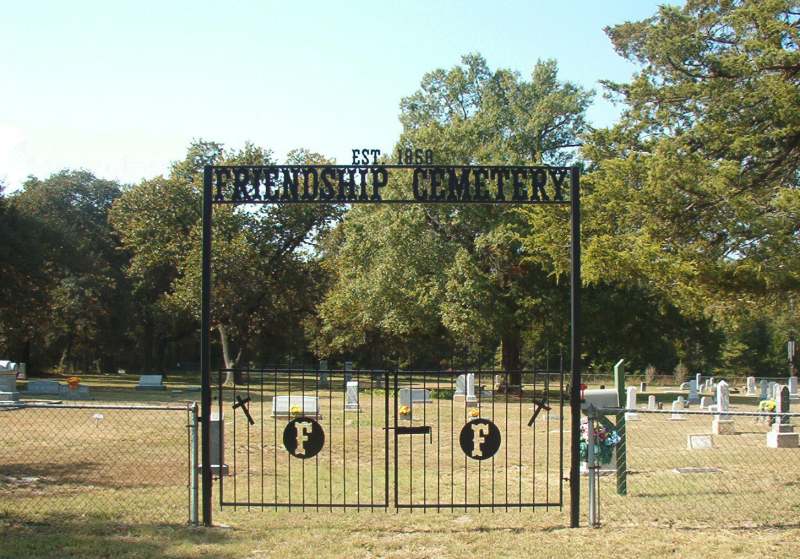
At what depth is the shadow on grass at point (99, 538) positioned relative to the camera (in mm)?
7211

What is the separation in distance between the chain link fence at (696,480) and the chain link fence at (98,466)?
4764 millimetres

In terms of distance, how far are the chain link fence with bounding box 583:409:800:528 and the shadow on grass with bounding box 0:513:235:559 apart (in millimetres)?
3827

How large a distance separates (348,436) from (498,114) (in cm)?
2046

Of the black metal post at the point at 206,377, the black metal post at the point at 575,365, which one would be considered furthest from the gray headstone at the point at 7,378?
the black metal post at the point at 575,365

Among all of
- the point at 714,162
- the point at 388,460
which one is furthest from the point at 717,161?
the point at 388,460

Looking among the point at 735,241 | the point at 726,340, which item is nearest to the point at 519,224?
the point at 735,241

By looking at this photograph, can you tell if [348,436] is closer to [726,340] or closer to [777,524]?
[777,524]

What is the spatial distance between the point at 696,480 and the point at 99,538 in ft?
27.0

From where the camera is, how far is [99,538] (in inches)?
304

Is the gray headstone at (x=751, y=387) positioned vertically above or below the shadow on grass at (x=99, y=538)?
below

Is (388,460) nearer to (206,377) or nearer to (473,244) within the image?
(206,377)

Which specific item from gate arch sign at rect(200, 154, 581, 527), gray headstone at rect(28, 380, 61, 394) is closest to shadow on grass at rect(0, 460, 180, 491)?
gate arch sign at rect(200, 154, 581, 527)

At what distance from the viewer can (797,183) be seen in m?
13.0

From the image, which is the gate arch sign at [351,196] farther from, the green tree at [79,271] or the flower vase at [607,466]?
the green tree at [79,271]
